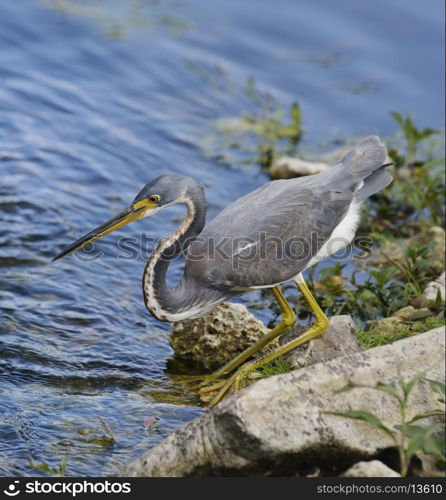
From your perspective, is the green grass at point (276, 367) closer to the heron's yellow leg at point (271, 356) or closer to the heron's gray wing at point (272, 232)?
the heron's yellow leg at point (271, 356)

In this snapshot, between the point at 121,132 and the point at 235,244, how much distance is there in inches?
180

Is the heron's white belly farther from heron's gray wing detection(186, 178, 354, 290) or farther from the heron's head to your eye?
the heron's head

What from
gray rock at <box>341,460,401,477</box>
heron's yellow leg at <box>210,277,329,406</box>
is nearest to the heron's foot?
heron's yellow leg at <box>210,277,329,406</box>

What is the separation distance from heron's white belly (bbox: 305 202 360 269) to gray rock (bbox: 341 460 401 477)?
218 centimetres

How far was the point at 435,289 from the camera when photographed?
7.03 m

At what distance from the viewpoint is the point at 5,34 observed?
11391 mm

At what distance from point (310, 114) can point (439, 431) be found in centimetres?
690

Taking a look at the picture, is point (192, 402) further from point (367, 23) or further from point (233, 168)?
point (367, 23)

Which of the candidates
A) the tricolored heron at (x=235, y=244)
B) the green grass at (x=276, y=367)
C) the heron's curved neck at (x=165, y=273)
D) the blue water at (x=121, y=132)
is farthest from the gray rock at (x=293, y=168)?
the green grass at (x=276, y=367)

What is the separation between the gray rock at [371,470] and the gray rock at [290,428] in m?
0.24

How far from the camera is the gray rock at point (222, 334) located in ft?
21.1

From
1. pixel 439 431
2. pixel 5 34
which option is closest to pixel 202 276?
pixel 439 431

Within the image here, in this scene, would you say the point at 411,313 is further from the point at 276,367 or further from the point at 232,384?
the point at 232,384

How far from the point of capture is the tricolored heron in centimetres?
590
